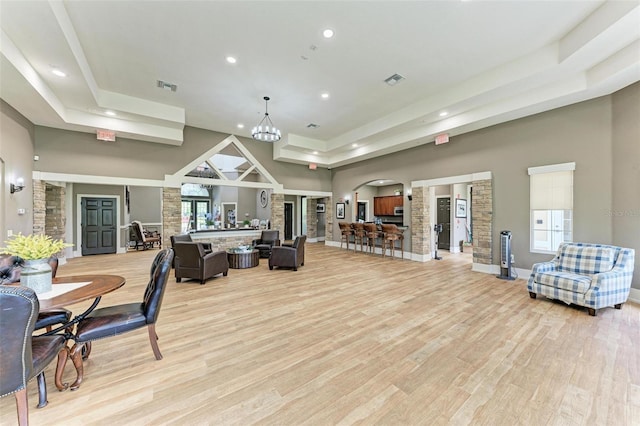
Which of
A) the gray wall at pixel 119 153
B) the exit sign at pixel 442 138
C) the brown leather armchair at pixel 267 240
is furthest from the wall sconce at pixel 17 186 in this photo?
the exit sign at pixel 442 138

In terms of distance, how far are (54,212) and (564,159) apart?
1257cm

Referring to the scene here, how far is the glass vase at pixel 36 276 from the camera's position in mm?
2162

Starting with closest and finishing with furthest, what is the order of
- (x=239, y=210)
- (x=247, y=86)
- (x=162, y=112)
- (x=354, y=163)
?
1. (x=247, y=86)
2. (x=162, y=112)
3. (x=354, y=163)
4. (x=239, y=210)

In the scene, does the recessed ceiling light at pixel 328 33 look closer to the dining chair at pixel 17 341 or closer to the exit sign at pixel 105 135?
the dining chair at pixel 17 341

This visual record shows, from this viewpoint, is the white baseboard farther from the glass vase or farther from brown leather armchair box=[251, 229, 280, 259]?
the glass vase

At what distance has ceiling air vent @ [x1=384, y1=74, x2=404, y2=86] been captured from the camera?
4844mm

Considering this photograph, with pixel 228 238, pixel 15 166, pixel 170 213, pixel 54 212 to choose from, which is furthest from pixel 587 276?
pixel 54 212

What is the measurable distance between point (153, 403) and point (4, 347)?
0.98 m

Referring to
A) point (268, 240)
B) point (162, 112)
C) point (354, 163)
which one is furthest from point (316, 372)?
point (354, 163)

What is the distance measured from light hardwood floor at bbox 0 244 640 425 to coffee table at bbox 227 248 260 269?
2026 mm

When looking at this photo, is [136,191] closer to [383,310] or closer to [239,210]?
[239,210]

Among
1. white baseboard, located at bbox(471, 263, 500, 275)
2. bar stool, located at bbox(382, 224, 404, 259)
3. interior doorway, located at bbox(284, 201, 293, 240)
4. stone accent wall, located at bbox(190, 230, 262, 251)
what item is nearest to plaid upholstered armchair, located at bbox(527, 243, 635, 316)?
white baseboard, located at bbox(471, 263, 500, 275)

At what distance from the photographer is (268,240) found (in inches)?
321

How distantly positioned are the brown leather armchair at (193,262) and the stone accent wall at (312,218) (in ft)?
23.1
